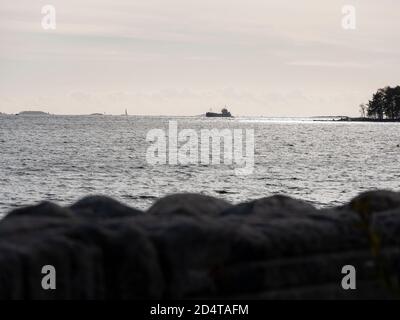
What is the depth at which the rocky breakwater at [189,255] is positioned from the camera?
4.86 m

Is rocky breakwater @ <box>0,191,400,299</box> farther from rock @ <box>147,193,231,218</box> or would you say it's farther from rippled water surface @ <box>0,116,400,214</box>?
rippled water surface @ <box>0,116,400,214</box>

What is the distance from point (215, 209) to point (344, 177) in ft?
166

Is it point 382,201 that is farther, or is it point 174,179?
point 174,179

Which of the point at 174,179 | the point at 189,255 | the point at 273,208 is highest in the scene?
the point at 273,208

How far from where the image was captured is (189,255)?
520 cm

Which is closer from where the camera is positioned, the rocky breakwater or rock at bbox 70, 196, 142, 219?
the rocky breakwater

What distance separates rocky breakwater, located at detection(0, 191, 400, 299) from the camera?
15.9 ft

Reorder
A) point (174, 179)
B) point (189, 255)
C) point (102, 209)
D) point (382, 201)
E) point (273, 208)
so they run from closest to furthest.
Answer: point (189, 255) < point (102, 209) < point (273, 208) < point (382, 201) < point (174, 179)

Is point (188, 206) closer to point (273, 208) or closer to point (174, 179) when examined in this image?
point (273, 208)

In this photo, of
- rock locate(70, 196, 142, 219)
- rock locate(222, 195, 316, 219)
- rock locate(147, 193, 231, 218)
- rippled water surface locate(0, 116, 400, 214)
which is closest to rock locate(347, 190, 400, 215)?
rock locate(222, 195, 316, 219)

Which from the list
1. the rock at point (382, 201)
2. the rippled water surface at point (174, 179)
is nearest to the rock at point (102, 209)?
the rock at point (382, 201)

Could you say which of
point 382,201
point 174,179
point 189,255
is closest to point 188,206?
point 189,255

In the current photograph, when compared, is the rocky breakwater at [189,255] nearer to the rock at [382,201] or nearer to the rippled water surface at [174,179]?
the rock at [382,201]
